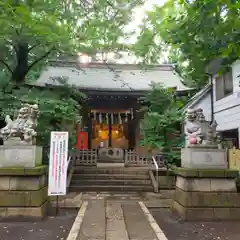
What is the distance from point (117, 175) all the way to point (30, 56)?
7.53 m

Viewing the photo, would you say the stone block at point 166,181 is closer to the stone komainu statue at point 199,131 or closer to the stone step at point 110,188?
the stone step at point 110,188

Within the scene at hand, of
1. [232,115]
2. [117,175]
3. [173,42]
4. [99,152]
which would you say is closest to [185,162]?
[173,42]

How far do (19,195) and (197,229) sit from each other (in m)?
4.63

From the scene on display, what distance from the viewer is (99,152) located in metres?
18.5

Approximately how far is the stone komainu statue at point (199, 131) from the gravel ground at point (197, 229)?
2116 millimetres

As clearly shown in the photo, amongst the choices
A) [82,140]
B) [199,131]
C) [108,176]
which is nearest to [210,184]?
[199,131]

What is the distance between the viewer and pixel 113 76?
20.3 metres

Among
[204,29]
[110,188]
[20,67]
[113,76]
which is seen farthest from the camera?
[113,76]

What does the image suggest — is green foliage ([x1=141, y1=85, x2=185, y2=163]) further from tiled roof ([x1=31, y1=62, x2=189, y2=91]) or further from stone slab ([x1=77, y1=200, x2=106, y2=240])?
stone slab ([x1=77, y1=200, x2=106, y2=240])

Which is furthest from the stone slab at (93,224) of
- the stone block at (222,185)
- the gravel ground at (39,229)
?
the stone block at (222,185)

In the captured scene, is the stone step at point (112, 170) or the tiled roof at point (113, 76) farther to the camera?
the tiled roof at point (113, 76)

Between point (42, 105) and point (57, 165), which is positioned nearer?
A: point (57, 165)

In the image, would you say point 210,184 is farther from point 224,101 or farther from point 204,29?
point 224,101

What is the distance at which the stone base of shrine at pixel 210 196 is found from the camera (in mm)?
7090
